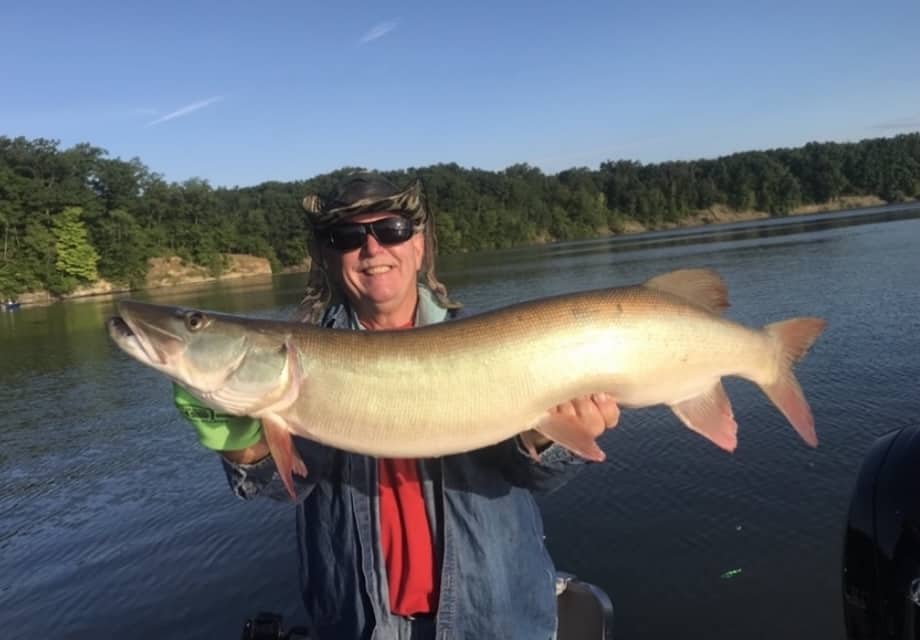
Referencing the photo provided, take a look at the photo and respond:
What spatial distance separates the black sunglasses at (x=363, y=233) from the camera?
124 inches

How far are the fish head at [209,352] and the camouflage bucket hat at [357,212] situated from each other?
0.42 metres

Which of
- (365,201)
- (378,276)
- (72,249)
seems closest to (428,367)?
(378,276)

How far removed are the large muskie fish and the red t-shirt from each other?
224 millimetres

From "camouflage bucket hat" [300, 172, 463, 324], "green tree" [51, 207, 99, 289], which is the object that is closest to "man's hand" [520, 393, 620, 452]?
"camouflage bucket hat" [300, 172, 463, 324]

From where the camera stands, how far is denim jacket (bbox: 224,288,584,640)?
2.75 metres

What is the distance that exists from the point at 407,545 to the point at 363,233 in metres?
1.48

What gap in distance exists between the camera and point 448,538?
109 inches

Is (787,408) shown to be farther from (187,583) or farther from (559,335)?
(187,583)

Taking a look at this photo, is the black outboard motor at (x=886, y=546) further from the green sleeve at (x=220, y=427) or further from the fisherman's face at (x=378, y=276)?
the green sleeve at (x=220, y=427)

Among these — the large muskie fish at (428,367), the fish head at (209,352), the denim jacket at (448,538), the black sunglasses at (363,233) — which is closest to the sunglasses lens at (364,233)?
the black sunglasses at (363,233)

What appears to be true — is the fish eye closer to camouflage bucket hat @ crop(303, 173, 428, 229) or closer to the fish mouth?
the fish mouth

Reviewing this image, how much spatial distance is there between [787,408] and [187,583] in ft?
26.9

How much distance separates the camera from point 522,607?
2857 mm

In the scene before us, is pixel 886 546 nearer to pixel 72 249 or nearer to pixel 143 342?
pixel 143 342
